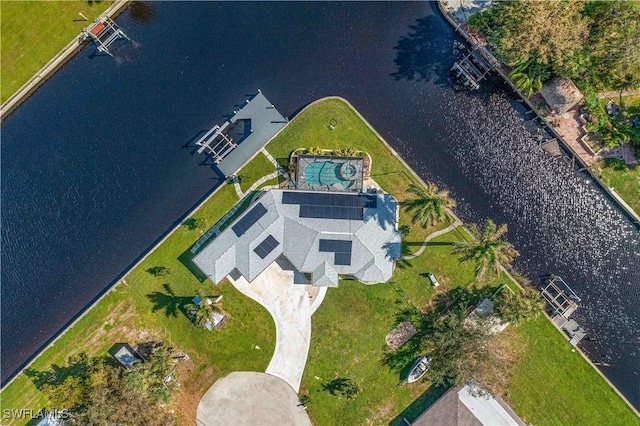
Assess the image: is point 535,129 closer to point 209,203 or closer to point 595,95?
point 595,95

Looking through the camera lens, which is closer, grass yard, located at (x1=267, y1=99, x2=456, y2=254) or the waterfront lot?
the waterfront lot

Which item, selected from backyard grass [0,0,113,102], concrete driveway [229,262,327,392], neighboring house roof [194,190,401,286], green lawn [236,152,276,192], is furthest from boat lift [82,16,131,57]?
concrete driveway [229,262,327,392]

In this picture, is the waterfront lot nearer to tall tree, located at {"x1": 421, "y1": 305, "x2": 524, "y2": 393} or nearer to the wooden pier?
tall tree, located at {"x1": 421, "y1": 305, "x2": 524, "y2": 393}

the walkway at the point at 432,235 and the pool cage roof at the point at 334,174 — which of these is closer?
the pool cage roof at the point at 334,174

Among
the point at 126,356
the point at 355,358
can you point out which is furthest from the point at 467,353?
the point at 126,356

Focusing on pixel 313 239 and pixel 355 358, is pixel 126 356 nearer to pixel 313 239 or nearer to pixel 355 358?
pixel 313 239

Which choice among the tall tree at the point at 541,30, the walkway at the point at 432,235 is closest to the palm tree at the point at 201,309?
the walkway at the point at 432,235

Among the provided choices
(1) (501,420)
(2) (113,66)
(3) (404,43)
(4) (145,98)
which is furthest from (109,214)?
(1) (501,420)

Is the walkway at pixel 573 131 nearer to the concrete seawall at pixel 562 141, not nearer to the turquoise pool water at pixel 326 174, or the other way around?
the concrete seawall at pixel 562 141
